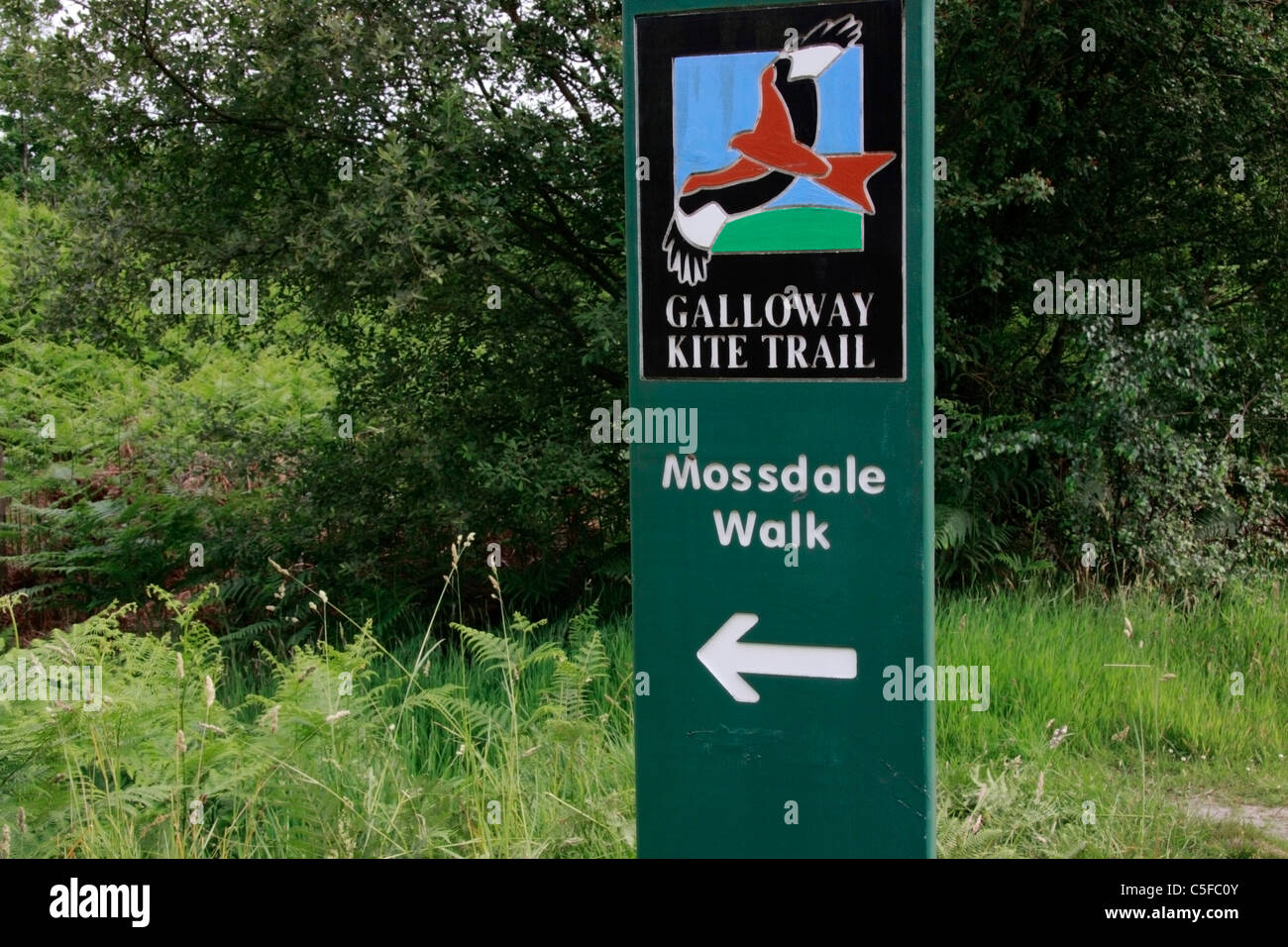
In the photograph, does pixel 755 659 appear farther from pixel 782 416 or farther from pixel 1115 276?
pixel 1115 276

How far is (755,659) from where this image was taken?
10.5 feet

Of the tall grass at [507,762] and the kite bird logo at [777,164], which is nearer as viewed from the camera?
the kite bird logo at [777,164]

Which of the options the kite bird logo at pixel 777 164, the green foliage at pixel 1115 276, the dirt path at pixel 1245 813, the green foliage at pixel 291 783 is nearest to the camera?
the kite bird logo at pixel 777 164

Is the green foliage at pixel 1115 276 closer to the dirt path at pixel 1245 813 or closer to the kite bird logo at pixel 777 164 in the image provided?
the dirt path at pixel 1245 813

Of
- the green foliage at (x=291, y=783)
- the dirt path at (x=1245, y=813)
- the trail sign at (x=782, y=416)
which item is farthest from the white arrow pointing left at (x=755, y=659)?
the dirt path at (x=1245, y=813)

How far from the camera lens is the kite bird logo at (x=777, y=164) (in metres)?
3.08

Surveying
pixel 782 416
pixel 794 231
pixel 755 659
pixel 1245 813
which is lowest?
pixel 1245 813

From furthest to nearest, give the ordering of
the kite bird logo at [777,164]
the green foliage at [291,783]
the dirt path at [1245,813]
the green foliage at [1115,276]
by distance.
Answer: the green foliage at [1115,276], the dirt path at [1245,813], the green foliage at [291,783], the kite bird logo at [777,164]

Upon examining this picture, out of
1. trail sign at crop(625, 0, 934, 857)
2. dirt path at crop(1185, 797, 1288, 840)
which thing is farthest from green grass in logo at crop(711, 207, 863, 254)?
dirt path at crop(1185, 797, 1288, 840)

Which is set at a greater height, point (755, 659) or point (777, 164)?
point (777, 164)

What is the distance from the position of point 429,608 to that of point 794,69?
6.26m

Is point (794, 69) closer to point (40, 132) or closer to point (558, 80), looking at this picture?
point (558, 80)

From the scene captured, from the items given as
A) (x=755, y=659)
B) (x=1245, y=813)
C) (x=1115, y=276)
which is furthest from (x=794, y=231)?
(x=1115, y=276)

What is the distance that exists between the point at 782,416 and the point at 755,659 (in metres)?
0.62
